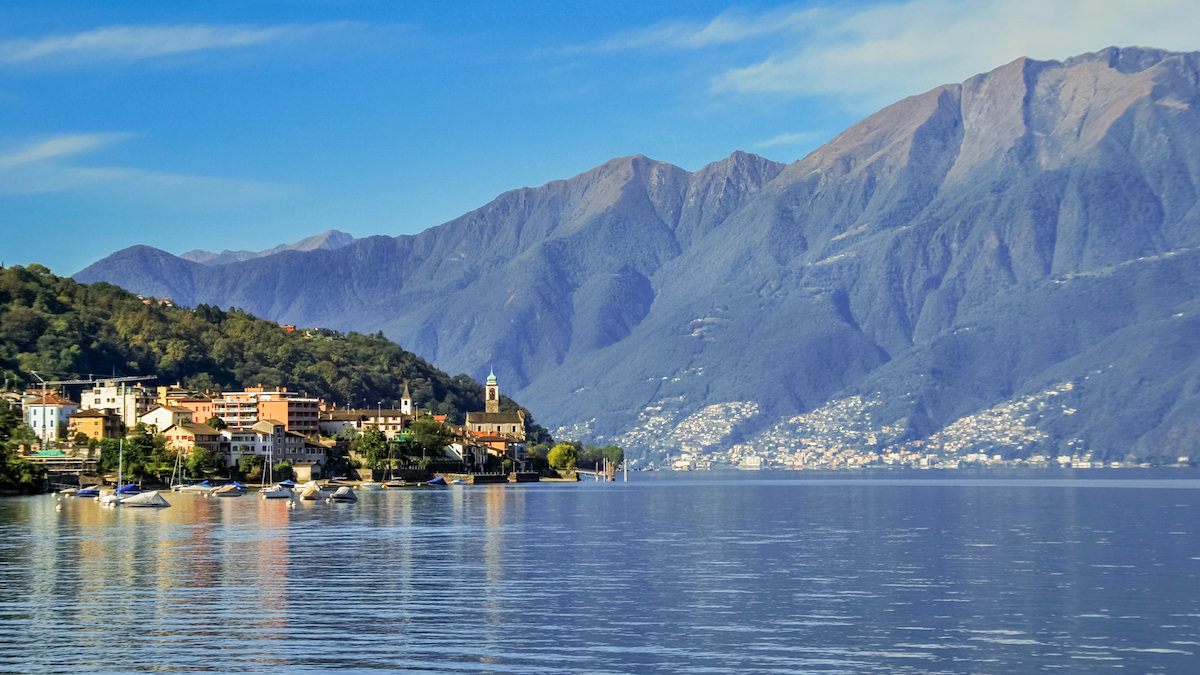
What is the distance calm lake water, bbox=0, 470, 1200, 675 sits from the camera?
38906 mm

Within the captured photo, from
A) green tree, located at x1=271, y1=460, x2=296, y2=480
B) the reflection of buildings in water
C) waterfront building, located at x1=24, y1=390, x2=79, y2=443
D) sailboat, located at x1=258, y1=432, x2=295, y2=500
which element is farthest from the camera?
waterfront building, located at x1=24, y1=390, x2=79, y2=443

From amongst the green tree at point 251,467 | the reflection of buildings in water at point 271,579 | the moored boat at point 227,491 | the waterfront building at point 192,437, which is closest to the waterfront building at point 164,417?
the waterfront building at point 192,437

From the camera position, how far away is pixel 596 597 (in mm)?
52656

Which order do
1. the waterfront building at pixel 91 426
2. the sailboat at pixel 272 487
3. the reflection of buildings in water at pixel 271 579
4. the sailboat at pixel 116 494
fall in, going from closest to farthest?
the reflection of buildings in water at pixel 271 579 < the sailboat at pixel 116 494 < the sailboat at pixel 272 487 < the waterfront building at pixel 91 426

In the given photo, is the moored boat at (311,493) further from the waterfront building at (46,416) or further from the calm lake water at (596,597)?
the waterfront building at (46,416)

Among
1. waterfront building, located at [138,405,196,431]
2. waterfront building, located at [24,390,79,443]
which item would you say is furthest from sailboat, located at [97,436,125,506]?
waterfront building, located at [24,390,79,443]

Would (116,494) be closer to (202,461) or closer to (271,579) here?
(202,461)

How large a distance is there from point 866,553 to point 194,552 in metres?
35.8

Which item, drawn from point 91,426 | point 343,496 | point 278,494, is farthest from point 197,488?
point 91,426

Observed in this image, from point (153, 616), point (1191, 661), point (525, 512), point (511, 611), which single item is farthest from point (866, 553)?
point (525, 512)

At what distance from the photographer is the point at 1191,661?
1496 inches

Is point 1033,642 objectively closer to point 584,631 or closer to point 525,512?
point 584,631

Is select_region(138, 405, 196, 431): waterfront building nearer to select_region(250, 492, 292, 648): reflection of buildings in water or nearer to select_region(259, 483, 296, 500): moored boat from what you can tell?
select_region(259, 483, 296, 500): moored boat

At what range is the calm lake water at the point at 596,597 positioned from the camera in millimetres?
38906
